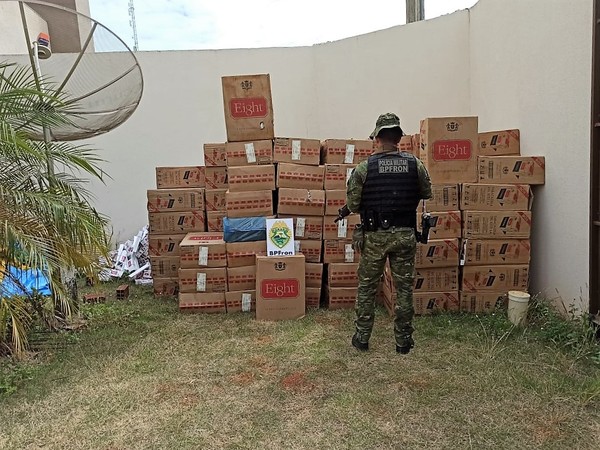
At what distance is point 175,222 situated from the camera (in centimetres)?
443

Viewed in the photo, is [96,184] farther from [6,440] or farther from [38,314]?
[6,440]

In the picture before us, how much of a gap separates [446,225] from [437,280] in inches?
18.3

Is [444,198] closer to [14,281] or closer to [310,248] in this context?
[310,248]

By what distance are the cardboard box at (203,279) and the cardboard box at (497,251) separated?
2097 millimetres

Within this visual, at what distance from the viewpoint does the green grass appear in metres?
2.10

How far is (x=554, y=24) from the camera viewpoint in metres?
3.24

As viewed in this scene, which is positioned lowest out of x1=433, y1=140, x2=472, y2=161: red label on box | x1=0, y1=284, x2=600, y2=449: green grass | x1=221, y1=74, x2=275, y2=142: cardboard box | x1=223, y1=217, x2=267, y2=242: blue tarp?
x1=0, y1=284, x2=600, y2=449: green grass

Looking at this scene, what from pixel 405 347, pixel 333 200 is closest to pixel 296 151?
pixel 333 200

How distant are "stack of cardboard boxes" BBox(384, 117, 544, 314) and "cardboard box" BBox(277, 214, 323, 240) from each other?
87cm

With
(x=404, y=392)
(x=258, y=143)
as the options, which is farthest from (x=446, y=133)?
(x=404, y=392)

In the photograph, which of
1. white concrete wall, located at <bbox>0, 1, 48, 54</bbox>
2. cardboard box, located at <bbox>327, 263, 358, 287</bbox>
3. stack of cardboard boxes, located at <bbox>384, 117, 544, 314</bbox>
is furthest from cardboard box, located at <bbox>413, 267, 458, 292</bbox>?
white concrete wall, located at <bbox>0, 1, 48, 54</bbox>

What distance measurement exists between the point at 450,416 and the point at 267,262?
195 centimetres

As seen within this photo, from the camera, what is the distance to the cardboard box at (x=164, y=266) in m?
4.45

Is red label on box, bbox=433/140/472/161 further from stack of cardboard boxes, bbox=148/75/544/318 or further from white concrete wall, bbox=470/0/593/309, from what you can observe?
white concrete wall, bbox=470/0/593/309
